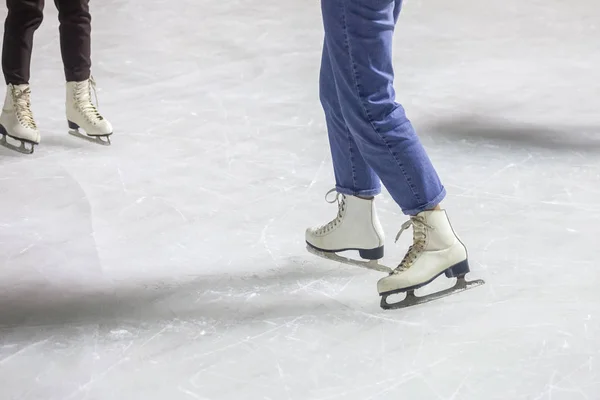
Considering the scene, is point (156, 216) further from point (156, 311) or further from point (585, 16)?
point (585, 16)

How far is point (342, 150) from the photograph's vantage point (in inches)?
75.7

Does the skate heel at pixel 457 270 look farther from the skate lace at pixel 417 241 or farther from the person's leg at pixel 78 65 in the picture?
the person's leg at pixel 78 65

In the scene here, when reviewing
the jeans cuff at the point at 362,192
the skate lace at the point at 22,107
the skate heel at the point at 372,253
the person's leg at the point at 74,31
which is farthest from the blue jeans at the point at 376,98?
the skate lace at the point at 22,107

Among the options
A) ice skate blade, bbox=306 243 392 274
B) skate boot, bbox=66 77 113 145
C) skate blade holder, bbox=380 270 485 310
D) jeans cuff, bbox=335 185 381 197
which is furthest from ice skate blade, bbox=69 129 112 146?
skate blade holder, bbox=380 270 485 310

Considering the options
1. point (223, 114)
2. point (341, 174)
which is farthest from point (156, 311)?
point (223, 114)

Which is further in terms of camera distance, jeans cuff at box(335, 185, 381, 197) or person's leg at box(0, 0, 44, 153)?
person's leg at box(0, 0, 44, 153)

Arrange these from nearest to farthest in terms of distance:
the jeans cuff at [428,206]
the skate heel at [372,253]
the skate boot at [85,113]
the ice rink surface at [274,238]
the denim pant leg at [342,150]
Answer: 1. the ice rink surface at [274,238]
2. the jeans cuff at [428,206]
3. the denim pant leg at [342,150]
4. the skate heel at [372,253]
5. the skate boot at [85,113]

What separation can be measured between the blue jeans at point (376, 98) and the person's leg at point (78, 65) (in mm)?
1194

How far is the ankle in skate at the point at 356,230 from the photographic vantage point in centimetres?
197

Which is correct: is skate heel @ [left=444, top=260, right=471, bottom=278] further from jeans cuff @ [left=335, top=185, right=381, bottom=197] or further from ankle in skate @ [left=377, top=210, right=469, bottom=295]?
jeans cuff @ [left=335, top=185, right=381, bottom=197]

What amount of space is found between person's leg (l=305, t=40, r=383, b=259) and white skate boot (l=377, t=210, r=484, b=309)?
0.50ft

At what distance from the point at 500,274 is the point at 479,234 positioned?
8.5 inches

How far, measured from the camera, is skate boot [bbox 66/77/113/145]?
2.88m

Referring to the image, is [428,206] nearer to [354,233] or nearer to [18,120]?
[354,233]
